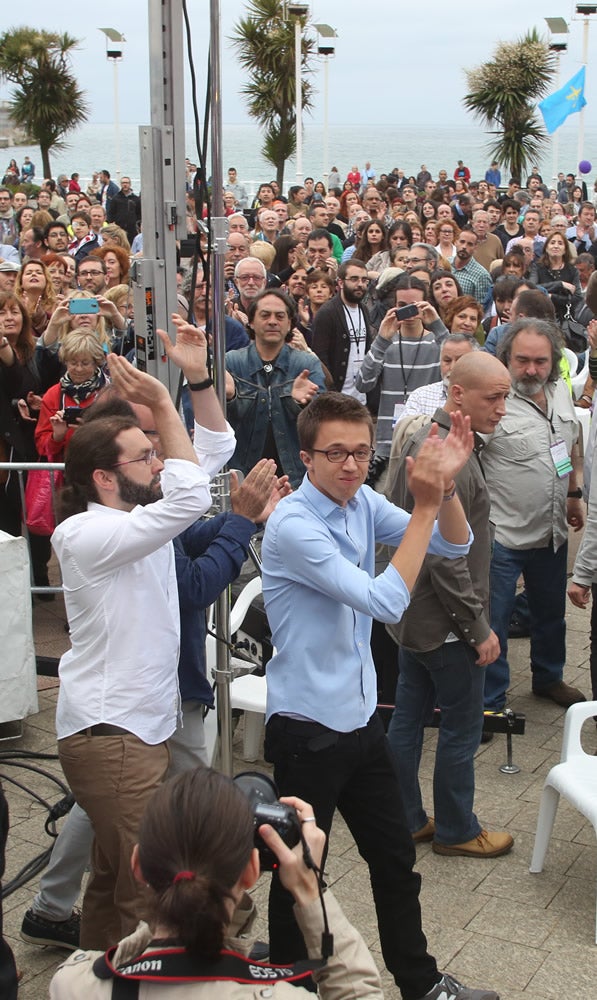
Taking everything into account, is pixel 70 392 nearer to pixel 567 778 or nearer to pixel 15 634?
pixel 15 634

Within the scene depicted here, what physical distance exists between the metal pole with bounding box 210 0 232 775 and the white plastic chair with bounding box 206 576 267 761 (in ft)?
1.12

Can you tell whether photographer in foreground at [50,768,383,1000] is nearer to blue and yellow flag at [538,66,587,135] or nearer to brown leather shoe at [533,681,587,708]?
brown leather shoe at [533,681,587,708]

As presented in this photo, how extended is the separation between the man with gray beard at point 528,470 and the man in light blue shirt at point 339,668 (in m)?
2.12

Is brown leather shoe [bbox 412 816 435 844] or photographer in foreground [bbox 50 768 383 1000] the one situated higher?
photographer in foreground [bbox 50 768 383 1000]

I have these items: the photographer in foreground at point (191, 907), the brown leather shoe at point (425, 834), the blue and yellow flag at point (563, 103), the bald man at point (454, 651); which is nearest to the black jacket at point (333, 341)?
the bald man at point (454, 651)

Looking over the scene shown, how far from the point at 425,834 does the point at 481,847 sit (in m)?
0.25

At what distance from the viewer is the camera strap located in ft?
6.14

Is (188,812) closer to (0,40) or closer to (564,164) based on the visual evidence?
(0,40)

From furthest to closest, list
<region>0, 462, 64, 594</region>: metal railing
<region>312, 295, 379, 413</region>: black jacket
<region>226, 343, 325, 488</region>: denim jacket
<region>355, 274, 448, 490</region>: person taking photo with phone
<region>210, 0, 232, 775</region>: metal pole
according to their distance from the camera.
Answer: <region>312, 295, 379, 413</region>: black jacket, <region>355, 274, 448, 490</region>: person taking photo with phone, <region>226, 343, 325, 488</region>: denim jacket, <region>0, 462, 64, 594</region>: metal railing, <region>210, 0, 232, 775</region>: metal pole

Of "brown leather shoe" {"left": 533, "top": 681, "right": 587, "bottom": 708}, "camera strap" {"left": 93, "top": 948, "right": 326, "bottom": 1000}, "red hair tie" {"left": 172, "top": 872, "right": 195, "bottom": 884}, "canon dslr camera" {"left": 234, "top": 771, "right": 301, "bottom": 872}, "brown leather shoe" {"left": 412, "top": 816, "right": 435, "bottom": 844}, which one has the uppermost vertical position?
"red hair tie" {"left": 172, "top": 872, "right": 195, "bottom": 884}

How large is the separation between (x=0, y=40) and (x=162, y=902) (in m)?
45.3

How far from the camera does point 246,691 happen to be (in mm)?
4902

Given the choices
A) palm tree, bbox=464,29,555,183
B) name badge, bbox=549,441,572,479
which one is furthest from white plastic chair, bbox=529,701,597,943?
palm tree, bbox=464,29,555,183

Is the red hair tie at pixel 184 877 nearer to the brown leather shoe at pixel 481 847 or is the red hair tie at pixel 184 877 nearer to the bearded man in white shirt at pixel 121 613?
the bearded man in white shirt at pixel 121 613
